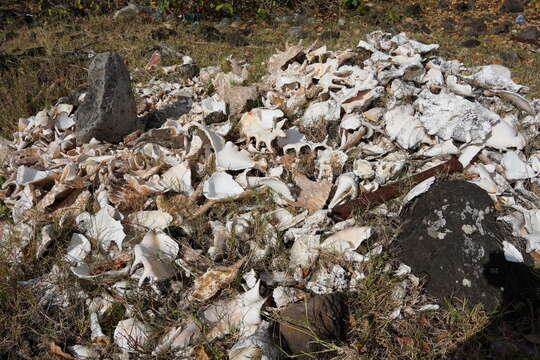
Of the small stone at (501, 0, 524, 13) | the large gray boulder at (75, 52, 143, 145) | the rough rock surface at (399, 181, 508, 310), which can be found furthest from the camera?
the small stone at (501, 0, 524, 13)

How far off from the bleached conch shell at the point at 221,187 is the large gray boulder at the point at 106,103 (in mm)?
1193

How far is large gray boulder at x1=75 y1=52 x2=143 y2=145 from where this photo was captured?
351cm

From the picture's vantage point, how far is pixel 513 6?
262 inches

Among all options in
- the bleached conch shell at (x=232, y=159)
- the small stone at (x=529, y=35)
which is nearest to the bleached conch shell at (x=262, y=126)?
the bleached conch shell at (x=232, y=159)

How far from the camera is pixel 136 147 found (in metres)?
3.50

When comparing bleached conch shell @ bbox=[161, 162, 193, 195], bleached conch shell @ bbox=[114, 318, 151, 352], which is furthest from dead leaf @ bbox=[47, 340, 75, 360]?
bleached conch shell @ bbox=[161, 162, 193, 195]

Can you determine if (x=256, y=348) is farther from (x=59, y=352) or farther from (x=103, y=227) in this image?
(x=103, y=227)

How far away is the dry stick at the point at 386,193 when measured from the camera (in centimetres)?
283

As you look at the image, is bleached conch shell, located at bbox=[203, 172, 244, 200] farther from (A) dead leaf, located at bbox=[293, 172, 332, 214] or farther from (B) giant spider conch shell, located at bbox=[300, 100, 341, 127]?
(B) giant spider conch shell, located at bbox=[300, 100, 341, 127]

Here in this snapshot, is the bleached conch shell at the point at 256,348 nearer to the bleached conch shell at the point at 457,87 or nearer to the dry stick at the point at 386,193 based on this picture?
the dry stick at the point at 386,193

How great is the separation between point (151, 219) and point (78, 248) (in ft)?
1.62

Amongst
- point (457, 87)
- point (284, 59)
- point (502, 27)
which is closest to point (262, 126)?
point (284, 59)

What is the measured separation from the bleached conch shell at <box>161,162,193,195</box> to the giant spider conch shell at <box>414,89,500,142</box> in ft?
6.14

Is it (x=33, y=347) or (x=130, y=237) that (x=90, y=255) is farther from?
(x=33, y=347)
